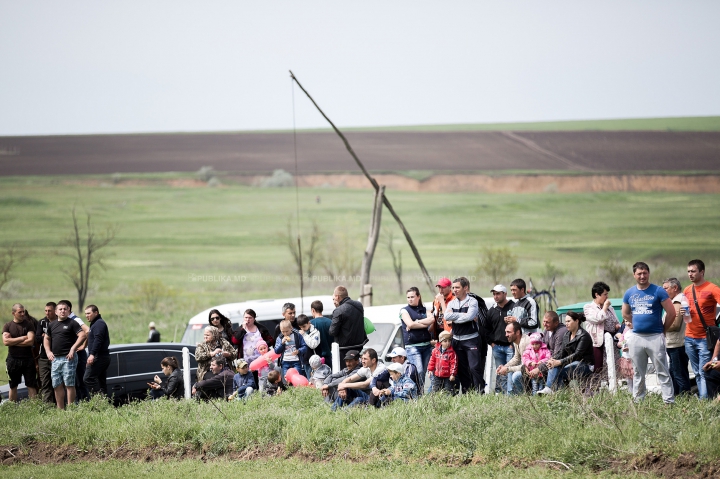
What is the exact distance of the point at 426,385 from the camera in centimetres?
1177

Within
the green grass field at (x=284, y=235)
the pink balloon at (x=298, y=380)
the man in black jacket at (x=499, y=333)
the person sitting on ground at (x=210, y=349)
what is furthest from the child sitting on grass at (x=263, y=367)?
the green grass field at (x=284, y=235)

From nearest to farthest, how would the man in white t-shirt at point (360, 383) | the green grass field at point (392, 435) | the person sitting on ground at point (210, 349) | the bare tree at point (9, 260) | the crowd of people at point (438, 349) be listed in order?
the green grass field at point (392, 435), the crowd of people at point (438, 349), the man in white t-shirt at point (360, 383), the person sitting on ground at point (210, 349), the bare tree at point (9, 260)

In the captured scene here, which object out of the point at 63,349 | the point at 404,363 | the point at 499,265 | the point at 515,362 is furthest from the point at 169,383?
the point at 499,265

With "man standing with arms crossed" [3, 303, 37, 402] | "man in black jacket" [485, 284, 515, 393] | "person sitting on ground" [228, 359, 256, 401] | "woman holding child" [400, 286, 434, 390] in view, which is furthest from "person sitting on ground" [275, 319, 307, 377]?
"man standing with arms crossed" [3, 303, 37, 402]

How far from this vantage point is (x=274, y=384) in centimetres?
1278

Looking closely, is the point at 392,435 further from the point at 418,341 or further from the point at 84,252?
the point at 84,252

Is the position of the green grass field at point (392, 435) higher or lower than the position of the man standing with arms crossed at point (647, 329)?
lower

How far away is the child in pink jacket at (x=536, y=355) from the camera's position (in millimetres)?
10914

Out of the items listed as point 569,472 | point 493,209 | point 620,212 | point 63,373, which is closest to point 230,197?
point 493,209

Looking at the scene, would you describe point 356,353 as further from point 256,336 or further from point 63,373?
point 63,373

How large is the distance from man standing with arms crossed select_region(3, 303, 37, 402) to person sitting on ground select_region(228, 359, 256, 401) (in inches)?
140

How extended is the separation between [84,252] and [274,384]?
6821 cm

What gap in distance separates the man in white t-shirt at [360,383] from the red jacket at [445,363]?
28.1 inches

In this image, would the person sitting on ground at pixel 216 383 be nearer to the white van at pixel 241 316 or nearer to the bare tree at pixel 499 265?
the white van at pixel 241 316
